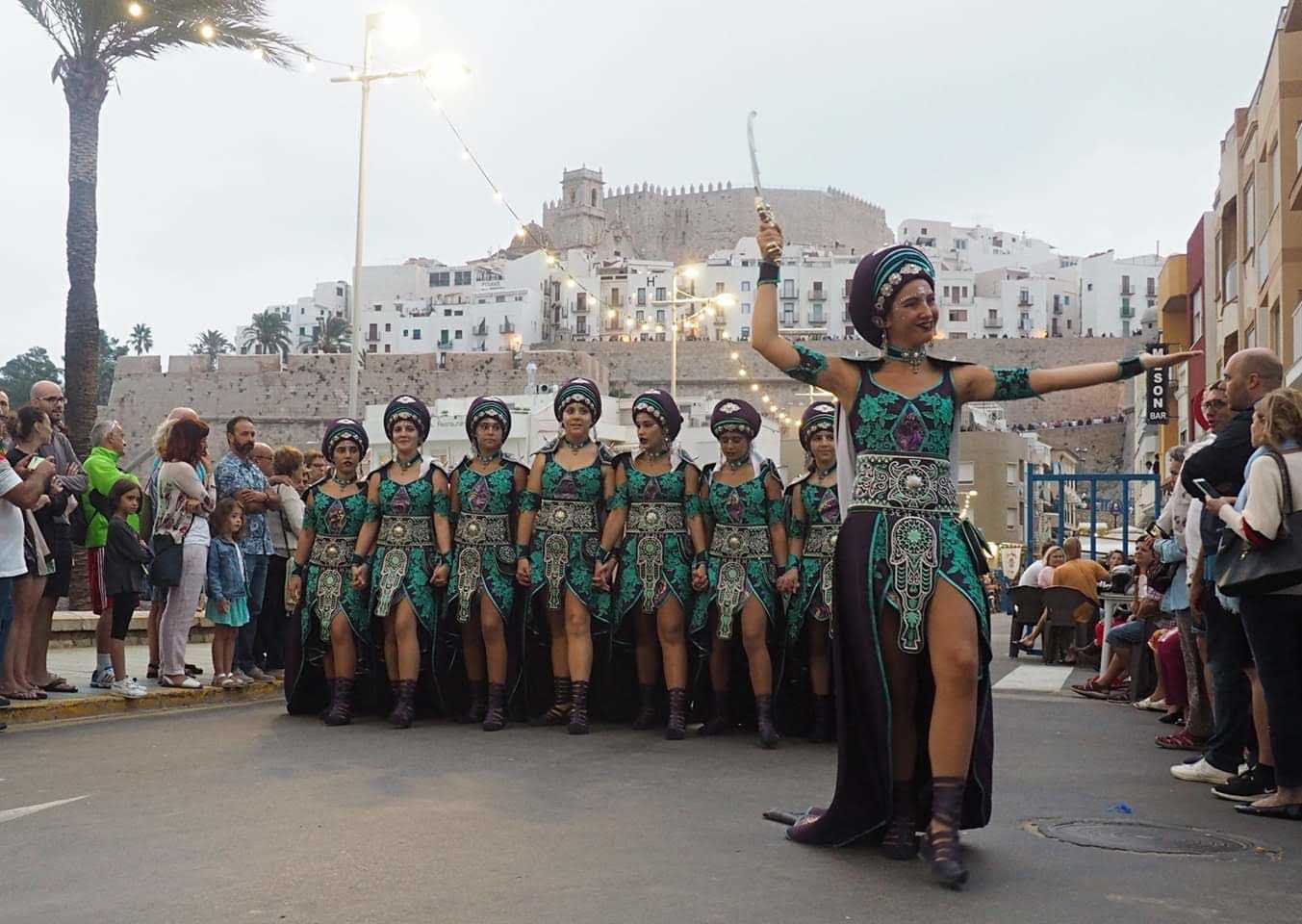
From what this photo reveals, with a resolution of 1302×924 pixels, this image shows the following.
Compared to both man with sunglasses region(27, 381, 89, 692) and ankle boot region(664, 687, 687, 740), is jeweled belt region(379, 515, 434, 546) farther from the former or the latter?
man with sunglasses region(27, 381, 89, 692)

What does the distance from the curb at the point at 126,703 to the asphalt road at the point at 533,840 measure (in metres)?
0.73

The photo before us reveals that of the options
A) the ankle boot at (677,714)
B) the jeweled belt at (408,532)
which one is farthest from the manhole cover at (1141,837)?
the jeweled belt at (408,532)

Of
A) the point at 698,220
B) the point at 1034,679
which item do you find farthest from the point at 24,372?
the point at 1034,679

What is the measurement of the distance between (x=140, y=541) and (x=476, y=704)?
240 centimetres

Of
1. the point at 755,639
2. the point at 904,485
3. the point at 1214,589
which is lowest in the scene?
the point at 755,639

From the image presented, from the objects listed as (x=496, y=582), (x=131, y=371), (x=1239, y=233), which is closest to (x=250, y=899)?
(x=496, y=582)

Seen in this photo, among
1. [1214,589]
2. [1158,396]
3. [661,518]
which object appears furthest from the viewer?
[1158,396]

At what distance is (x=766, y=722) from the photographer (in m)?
7.81

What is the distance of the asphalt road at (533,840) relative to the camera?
408 centimetres

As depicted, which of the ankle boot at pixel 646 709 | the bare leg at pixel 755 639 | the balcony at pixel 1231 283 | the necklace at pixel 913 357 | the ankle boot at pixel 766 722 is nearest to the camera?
the necklace at pixel 913 357

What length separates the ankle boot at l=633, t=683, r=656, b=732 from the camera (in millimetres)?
8336

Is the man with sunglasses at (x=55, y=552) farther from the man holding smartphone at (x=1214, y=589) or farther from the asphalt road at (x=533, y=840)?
the man holding smartphone at (x=1214, y=589)

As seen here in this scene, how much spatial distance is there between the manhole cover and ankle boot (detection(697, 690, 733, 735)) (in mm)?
2874

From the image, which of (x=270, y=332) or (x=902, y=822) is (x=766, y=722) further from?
(x=270, y=332)
